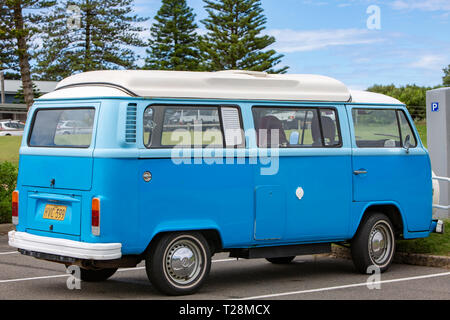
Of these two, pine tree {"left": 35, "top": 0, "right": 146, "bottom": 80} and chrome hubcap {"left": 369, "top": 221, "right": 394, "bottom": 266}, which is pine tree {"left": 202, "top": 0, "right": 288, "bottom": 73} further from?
chrome hubcap {"left": 369, "top": 221, "right": 394, "bottom": 266}

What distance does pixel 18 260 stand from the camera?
1109 cm

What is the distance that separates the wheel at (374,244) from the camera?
385 inches

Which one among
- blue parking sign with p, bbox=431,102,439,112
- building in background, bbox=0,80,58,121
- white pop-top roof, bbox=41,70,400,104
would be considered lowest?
white pop-top roof, bbox=41,70,400,104

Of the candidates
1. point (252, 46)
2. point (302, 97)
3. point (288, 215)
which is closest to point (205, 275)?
point (288, 215)

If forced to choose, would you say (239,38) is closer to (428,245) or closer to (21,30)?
(21,30)

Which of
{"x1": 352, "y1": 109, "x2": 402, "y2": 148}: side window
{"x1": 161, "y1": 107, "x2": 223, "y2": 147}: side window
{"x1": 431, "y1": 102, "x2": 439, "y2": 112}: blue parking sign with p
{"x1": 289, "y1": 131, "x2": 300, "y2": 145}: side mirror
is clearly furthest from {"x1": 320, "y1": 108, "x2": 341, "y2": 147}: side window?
{"x1": 431, "y1": 102, "x2": 439, "y2": 112}: blue parking sign with p

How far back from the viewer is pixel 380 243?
1006 cm

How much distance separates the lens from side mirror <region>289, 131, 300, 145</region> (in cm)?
925

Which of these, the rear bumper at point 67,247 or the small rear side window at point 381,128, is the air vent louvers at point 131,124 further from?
the small rear side window at point 381,128

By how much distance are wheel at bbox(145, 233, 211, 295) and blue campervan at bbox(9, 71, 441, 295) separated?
13mm

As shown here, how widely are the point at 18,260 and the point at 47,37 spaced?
47.7 metres

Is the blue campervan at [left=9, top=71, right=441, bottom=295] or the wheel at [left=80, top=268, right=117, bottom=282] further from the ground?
the blue campervan at [left=9, top=71, right=441, bottom=295]

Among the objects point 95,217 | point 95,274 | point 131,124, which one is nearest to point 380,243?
point 95,274
